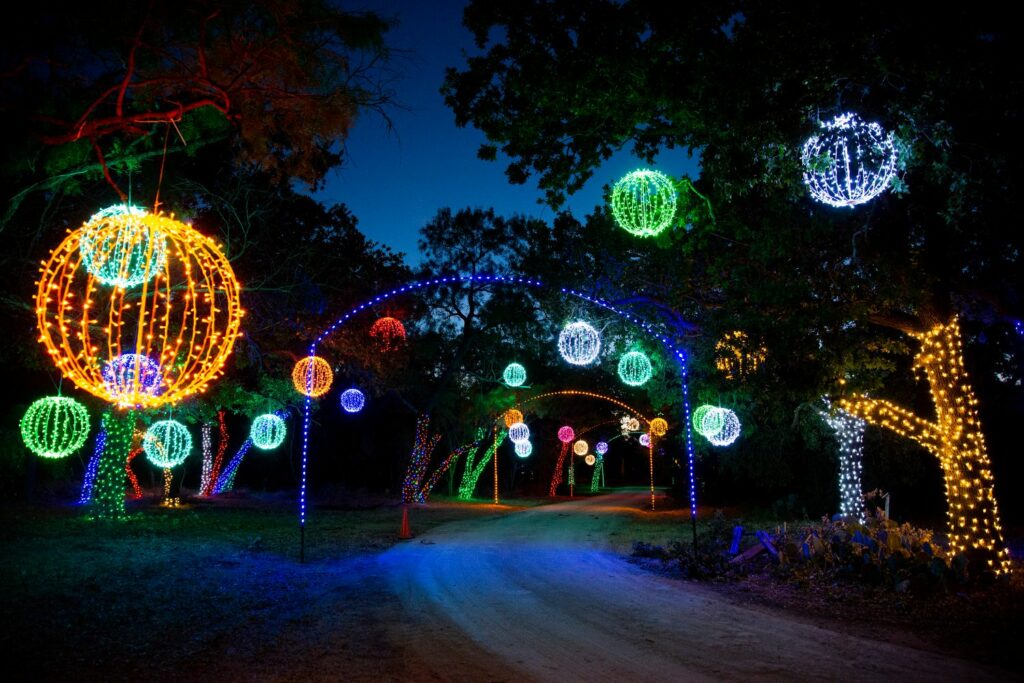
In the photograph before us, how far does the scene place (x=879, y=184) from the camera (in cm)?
728

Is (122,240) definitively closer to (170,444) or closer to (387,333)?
(387,333)

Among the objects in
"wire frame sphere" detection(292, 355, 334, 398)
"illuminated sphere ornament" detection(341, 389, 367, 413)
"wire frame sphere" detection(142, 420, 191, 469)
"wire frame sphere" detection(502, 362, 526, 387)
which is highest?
"wire frame sphere" detection(502, 362, 526, 387)

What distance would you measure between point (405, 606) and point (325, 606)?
3.40 ft

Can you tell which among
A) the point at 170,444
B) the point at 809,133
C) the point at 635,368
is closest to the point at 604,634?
the point at 809,133

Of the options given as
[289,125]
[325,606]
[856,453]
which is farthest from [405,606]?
[856,453]

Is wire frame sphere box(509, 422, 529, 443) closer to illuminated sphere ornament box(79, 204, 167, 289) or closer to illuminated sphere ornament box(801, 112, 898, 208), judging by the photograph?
illuminated sphere ornament box(801, 112, 898, 208)

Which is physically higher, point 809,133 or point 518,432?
point 809,133

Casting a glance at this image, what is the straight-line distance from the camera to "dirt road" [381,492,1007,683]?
5.79 metres

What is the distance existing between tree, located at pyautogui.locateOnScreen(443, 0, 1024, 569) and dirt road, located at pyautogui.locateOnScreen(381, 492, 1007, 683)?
439cm

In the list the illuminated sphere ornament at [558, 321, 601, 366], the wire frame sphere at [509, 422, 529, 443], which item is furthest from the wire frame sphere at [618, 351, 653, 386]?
the wire frame sphere at [509, 422, 529, 443]

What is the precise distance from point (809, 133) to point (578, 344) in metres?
5.68

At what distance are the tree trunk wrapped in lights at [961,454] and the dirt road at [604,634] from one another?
3.81 metres

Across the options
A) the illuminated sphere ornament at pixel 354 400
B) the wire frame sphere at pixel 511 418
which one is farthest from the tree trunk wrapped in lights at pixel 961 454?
the wire frame sphere at pixel 511 418

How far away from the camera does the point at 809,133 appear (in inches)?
346
